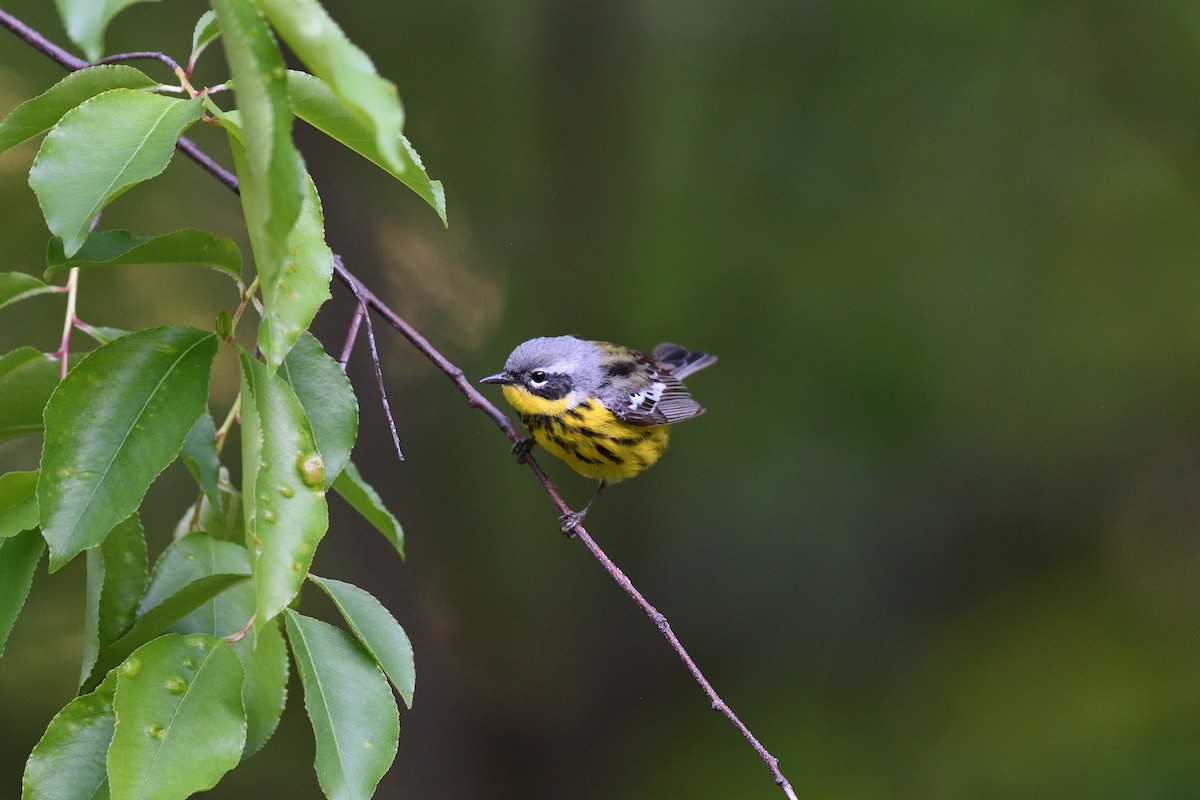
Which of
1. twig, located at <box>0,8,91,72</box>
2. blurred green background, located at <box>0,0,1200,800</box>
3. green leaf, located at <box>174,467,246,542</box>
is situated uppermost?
twig, located at <box>0,8,91,72</box>

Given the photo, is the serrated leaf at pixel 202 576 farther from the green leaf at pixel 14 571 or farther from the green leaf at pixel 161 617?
the green leaf at pixel 14 571

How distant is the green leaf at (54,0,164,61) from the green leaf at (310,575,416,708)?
646 millimetres

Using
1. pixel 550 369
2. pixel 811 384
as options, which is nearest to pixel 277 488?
pixel 550 369

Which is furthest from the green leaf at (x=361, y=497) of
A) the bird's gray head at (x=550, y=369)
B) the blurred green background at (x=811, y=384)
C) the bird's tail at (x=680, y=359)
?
the blurred green background at (x=811, y=384)

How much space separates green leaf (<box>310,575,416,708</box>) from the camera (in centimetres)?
121

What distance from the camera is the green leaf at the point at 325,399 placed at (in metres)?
1.13

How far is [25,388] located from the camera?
1239 millimetres

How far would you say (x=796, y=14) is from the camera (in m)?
4.41

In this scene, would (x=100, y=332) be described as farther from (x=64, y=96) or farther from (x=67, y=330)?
(x=64, y=96)

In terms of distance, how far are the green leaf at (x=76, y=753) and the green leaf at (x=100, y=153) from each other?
0.43m

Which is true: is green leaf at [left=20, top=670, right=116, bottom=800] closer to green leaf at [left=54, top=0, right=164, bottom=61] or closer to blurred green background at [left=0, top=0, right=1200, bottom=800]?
green leaf at [left=54, top=0, right=164, bottom=61]

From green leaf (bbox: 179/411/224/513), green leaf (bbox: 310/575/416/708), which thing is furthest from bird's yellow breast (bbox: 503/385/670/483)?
green leaf (bbox: 310/575/416/708)

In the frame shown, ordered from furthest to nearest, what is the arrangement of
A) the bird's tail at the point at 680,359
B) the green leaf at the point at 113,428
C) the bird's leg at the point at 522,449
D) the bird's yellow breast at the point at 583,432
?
the bird's tail at the point at 680,359
the bird's yellow breast at the point at 583,432
the bird's leg at the point at 522,449
the green leaf at the point at 113,428

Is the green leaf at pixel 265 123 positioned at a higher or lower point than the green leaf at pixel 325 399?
higher
